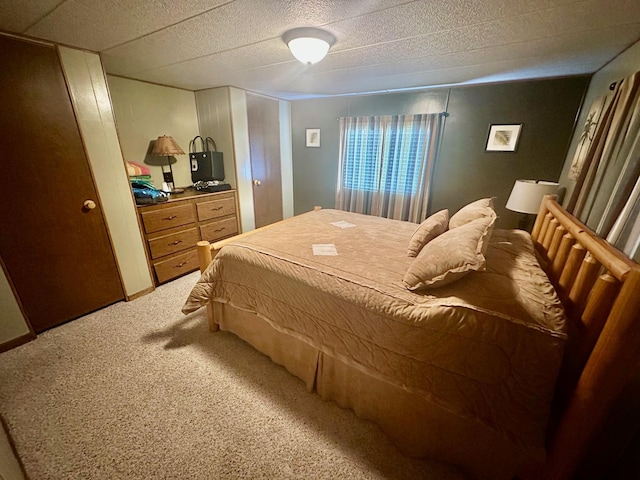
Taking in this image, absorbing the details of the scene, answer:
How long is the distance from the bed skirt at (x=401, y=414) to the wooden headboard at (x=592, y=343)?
195mm

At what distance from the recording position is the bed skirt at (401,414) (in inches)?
42.6

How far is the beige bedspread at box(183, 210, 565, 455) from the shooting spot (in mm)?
951

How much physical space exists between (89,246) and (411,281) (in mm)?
2650

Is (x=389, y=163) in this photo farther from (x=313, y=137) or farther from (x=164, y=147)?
(x=164, y=147)

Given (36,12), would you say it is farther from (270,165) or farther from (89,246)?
(270,165)

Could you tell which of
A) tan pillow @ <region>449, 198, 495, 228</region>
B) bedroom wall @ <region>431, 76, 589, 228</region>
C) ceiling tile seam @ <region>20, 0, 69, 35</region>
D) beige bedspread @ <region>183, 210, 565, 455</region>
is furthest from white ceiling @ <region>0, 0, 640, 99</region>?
beige bedspread @ <region>183, 210, 565, 455</region>

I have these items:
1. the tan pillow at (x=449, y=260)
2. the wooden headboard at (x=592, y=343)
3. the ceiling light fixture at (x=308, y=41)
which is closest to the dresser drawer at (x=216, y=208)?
the ceiling light fixture at (x=308, y=41)

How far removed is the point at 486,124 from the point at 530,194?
108cm

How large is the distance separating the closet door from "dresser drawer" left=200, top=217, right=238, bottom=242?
3.26 feet

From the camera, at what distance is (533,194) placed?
7.63 ft

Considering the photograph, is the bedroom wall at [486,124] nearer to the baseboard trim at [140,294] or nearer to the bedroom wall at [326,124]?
the bedroom wall at [326,124]

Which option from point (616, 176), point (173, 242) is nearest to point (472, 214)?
point (616, 176)

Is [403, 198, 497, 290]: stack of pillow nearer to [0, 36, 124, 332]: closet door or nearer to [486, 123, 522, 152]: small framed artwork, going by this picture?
[486, 123, 522, 152]: small framed artwork

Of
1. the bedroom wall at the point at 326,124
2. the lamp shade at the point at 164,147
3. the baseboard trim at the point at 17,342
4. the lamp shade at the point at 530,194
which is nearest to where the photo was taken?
the baseboard trim at the point at 17,342
